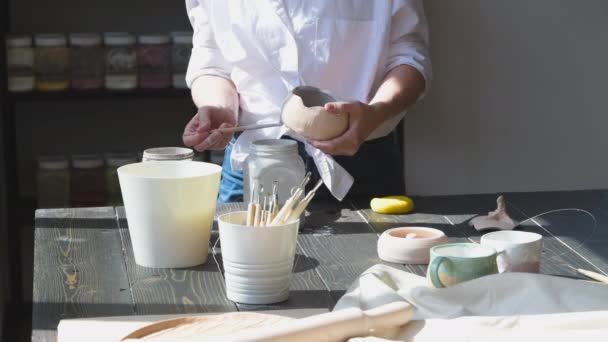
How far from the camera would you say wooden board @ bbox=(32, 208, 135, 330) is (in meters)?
1.27

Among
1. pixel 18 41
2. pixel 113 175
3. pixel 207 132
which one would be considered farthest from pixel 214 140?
pixel 18 41

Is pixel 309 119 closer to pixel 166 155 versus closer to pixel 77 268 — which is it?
pixel 166 155

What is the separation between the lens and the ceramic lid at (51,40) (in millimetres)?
2893

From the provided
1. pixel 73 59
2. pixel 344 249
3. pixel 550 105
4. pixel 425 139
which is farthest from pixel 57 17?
pixel 344 249

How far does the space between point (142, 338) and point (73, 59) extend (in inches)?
79.4

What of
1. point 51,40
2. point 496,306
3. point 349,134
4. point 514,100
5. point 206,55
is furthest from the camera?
point 514,100

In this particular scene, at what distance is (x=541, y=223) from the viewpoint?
5.50ft

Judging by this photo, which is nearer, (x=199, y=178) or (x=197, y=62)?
(x=199, y=178)

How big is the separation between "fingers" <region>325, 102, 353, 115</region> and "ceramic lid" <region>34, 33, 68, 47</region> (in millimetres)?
1468

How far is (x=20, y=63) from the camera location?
2.94 metres

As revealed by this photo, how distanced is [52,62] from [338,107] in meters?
1.52

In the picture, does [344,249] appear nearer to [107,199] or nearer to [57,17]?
[107,199]

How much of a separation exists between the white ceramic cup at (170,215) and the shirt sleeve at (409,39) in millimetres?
660

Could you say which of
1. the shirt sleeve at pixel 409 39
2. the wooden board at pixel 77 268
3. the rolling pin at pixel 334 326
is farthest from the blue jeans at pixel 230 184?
the rolling pin at pixel 334 326
